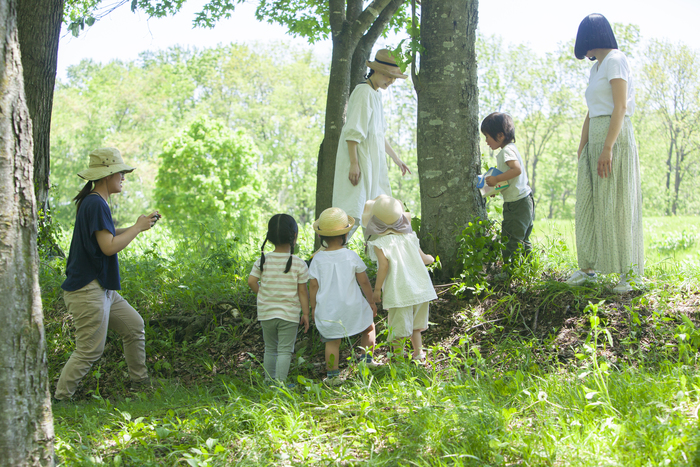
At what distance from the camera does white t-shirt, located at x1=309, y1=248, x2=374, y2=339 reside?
3.67 meters

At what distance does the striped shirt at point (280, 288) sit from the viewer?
373cm

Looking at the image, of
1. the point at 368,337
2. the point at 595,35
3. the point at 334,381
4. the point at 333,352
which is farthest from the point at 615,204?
the point at 334,381

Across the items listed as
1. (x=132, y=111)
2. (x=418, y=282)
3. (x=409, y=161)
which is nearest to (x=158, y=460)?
(x=418, y=282)

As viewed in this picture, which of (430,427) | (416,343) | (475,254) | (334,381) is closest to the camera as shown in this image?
(430,427)

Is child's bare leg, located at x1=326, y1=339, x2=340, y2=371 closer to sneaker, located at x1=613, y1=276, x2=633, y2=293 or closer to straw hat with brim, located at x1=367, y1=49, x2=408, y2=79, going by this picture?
sneaker, located at x1=613, y1=276, x2=633, y2=293

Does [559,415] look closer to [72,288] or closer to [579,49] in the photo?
[579,49]

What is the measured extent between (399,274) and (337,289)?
0.45 m

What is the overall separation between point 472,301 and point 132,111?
1755 inches

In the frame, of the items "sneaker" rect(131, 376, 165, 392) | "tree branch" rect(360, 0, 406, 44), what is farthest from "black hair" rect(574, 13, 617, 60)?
"sneaker" rect(131, 376, 165, 392)

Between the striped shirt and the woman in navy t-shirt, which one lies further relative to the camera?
the striped shirt

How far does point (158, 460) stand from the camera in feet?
7.77

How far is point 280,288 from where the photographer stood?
3738 millimetres

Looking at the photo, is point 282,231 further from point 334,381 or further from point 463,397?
point 463,397

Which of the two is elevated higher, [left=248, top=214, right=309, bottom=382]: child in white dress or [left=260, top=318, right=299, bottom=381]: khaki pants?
[left=248, top=214, right=309, bottom=382]: child in white dress
